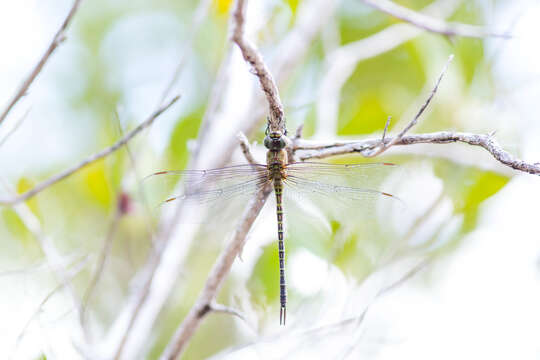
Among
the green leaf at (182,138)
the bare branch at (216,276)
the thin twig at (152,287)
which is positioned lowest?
the bare branch at (216,276)

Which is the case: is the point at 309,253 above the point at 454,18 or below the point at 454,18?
below

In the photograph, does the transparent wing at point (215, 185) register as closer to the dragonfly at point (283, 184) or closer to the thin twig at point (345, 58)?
the dragonfly at point (283, 184)

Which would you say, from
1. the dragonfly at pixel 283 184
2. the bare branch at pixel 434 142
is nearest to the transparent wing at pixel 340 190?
the dragonfly at pixel 283 184

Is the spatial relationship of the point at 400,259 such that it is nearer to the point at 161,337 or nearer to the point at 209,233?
the point at 209,233

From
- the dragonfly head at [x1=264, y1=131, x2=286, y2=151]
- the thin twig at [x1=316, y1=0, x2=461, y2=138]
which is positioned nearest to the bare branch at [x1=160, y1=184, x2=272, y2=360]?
the dragonfly head at [x1=264, y1=131, x2=286, y2=151]

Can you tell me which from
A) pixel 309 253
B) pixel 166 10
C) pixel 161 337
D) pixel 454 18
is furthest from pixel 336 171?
pixel 166 10

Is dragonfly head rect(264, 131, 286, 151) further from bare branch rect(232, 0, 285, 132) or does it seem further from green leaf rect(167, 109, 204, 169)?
green leaf rect(167, 109, 204, 169)
